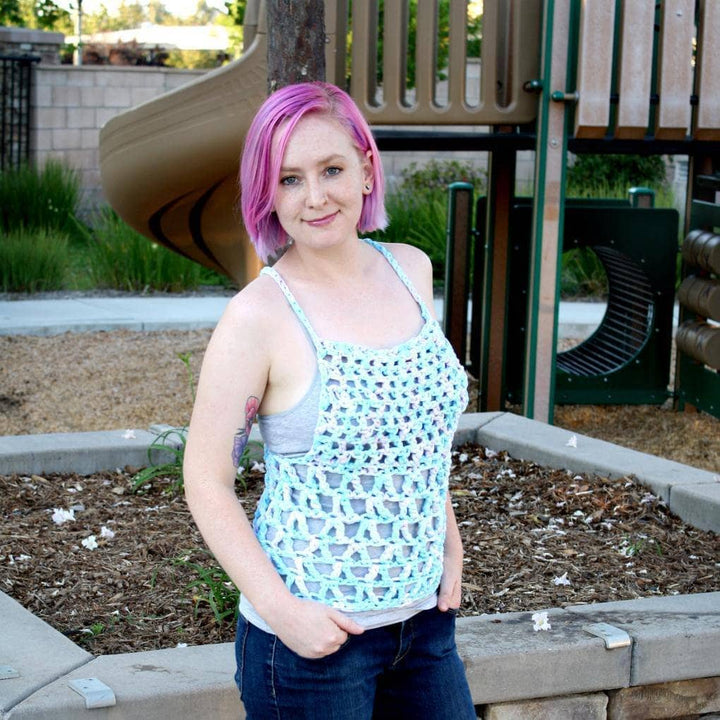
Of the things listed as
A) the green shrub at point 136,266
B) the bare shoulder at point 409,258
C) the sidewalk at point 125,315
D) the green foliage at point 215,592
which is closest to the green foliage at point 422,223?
the sidewalk at point 125,315

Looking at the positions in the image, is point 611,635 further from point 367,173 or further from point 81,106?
point 81,106

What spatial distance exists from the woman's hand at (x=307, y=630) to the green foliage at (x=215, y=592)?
126cm

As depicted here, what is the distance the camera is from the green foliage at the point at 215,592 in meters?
3.01

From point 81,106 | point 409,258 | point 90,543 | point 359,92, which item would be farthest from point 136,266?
point 409,258

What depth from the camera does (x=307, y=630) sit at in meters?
1.72

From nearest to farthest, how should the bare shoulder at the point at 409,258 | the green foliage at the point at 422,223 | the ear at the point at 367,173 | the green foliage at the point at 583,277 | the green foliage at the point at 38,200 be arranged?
the ear at the point at 367,173, the bare shoulder at the point at 409,258, the green foliage at the point at 583,277, the green foliage at the point at 422,223, the green foliage at the point at 38,200

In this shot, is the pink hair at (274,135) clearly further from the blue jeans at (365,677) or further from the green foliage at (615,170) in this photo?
the green foliage at (615,170)

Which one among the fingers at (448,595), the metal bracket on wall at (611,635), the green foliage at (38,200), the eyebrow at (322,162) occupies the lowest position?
the green foliage at (38,200)

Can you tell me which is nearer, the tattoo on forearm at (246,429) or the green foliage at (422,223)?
the tattoo on forearm at (246,429)

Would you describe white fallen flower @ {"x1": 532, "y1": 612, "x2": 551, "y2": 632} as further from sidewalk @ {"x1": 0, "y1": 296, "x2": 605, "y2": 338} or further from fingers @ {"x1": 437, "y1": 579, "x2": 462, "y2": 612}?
sidewalk @ {"x1": 0, "y1": 296, "x2": 605, "y2": 338}

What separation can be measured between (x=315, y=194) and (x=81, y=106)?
14.6 m

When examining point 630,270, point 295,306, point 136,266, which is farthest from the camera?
point 136,266

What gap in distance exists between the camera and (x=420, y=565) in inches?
73.7

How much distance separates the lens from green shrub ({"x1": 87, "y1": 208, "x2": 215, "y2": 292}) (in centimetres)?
1012
